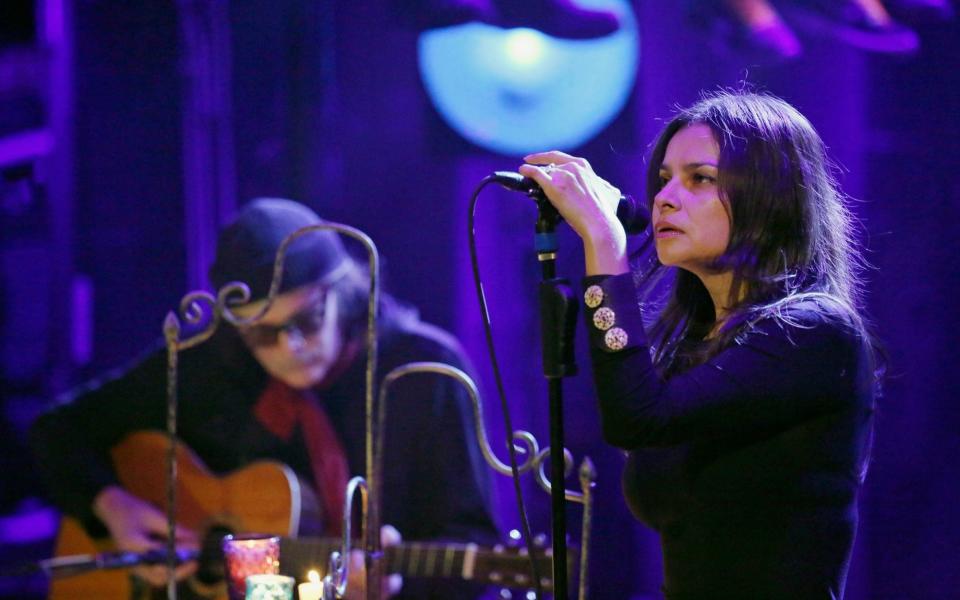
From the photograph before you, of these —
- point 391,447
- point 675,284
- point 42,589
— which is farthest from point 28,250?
point 675,284

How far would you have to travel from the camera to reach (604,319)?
1.21 meters

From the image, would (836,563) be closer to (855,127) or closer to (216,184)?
(855,127)

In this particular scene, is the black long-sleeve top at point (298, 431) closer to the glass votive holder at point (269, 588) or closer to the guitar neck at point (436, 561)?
the guitar neck at point (436, 561)

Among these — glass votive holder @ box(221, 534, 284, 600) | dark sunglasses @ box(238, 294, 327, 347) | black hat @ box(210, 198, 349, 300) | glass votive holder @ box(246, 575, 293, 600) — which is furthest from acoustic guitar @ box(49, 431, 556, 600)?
glass votive holder @ box(246, 575, 293, 600)

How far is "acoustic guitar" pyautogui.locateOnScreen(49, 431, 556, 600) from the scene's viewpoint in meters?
2.39

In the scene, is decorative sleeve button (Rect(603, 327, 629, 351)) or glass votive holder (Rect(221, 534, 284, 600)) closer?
decorative sleeve button (Rect(603, 327, 629, 351))

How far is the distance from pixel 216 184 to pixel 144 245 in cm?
29

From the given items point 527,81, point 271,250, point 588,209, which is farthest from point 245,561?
point 527,81

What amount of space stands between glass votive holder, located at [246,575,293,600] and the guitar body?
132 centimetres

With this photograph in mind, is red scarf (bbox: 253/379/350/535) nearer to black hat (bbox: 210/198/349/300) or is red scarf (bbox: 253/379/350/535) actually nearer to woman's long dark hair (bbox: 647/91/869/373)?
black hat (bbox: 210/198/349/300)

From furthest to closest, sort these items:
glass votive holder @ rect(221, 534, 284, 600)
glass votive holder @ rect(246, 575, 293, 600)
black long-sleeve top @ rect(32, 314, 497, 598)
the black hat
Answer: the black hat, black long-sleeve top @ rect(32, 314, 497, 598), glass votive holder @ rect(221, 534, 284, 600), glass votive holder @ rect(246, 575, 293, 600)

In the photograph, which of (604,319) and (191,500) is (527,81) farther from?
(604,319)

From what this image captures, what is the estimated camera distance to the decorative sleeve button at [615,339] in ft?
3.90

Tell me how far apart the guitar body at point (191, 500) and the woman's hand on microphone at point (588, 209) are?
1658 millimetres
